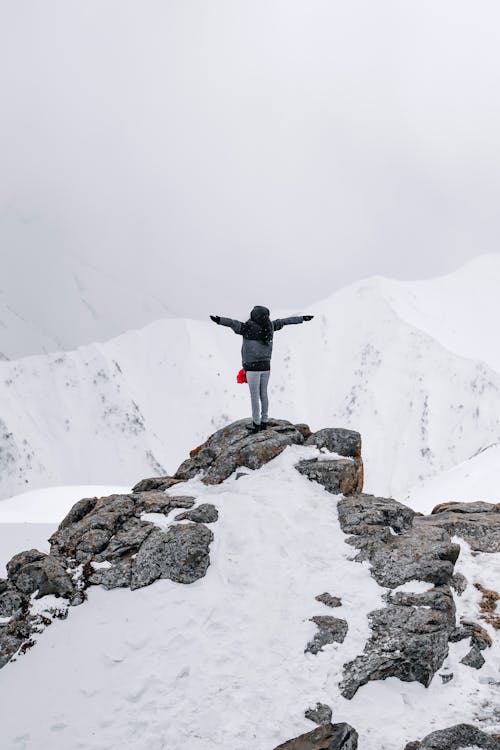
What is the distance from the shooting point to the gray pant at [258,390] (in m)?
15.0

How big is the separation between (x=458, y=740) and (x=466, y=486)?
2966 centimetres

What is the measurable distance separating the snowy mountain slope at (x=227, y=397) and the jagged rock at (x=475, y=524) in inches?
3581

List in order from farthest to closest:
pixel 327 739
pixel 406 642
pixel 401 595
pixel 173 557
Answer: pixel 173 557 < pixel 401 595 < pixel 406 642 < pixel 327 739

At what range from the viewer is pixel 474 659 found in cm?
923

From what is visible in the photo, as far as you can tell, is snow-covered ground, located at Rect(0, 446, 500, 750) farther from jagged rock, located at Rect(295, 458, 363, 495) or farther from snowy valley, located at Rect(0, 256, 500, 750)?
jagged rock, located at Rect(295, 458, 363, 495)

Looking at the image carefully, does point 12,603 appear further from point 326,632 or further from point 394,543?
point 394,543

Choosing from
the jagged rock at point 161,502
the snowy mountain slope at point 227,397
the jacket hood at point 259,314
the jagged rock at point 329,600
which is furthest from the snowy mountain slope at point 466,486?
the snowy mountain slope at point 227,397

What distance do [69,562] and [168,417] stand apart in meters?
118

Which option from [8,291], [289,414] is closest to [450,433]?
[289,414]

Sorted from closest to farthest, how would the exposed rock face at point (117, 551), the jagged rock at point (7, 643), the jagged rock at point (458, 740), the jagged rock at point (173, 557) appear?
the jagged rock at point (458, 740)
the jagged rock at point (7, 643)
the exposed rock face at point (117, 551)
the jagged rock at point (173, 557)

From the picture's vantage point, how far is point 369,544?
11.5 m

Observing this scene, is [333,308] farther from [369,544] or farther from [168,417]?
[369,544]

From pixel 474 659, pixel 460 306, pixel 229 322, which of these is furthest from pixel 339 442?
pixel 460 306

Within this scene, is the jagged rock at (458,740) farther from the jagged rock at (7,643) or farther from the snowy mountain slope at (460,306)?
the snowy mountain slope at (460,306)
